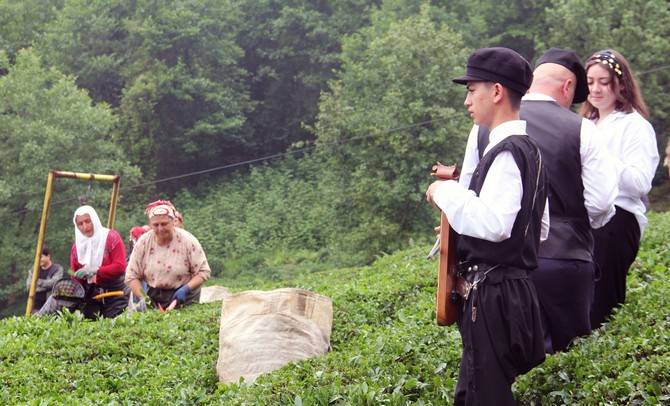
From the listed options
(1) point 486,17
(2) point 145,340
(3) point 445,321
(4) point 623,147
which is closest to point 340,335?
(2) point 145,340

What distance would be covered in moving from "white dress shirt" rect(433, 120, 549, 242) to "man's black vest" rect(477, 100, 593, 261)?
941 mm

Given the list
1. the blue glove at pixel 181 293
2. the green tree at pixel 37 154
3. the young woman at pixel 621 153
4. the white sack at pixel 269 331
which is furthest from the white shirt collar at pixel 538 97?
the green tree at pixel 37 154

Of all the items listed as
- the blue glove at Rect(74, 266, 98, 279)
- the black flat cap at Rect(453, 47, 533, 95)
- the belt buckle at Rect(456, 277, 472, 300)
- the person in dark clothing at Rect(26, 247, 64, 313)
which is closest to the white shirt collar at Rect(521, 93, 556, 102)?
the black flat cap at Rect(453, 47, 533, 95)

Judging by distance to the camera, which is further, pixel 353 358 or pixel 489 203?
pixel 353 358

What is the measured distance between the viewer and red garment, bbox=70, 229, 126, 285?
1039cm

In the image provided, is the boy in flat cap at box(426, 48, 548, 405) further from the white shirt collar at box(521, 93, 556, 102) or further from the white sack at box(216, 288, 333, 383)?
the white sack at box(216, 288, 333, 383)

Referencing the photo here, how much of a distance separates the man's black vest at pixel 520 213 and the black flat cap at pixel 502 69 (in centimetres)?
26

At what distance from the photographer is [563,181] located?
4738 millimetres

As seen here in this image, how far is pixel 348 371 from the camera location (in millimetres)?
5992

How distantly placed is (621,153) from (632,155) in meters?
0.08

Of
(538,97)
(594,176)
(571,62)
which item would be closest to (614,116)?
(571,62)

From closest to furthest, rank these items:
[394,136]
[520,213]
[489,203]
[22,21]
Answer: [489,203]
[520,213]
[394,136]
[22,21]

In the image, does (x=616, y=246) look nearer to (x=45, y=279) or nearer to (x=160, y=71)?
(x=45, y=279)

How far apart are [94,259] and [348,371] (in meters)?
5.21
